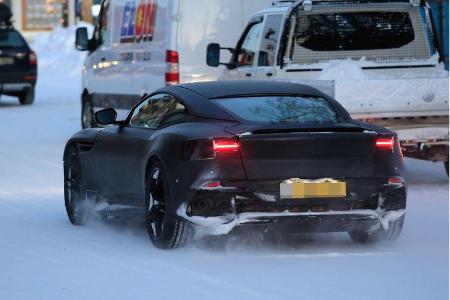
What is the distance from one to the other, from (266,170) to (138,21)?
10.3 metres

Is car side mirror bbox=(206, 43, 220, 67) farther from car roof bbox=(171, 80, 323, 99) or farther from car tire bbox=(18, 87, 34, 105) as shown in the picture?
car tire bbox=(18, 87, 34, 105)

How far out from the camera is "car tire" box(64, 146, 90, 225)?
11047 millimetres

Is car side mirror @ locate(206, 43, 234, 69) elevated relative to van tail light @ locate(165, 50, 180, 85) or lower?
elevated

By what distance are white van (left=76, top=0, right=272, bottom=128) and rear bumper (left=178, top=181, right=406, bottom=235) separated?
8.51 metres

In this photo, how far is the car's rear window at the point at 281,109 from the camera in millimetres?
9492

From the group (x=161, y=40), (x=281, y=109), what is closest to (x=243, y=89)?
(x=281, y=109)

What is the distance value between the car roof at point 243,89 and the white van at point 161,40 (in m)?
7.20

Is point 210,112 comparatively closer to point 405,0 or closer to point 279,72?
point 279,72

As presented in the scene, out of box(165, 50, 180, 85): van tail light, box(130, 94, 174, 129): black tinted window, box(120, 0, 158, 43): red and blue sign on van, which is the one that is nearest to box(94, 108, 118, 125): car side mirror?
box(130, 94, 174, 129): black tinted window

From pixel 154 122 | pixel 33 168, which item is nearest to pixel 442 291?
pixel 154 122

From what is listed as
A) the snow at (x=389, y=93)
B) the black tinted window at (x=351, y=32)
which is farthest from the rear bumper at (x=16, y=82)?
the snow at (x=389, y=93)

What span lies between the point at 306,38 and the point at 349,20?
1.72 feet

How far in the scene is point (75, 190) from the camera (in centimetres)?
1123

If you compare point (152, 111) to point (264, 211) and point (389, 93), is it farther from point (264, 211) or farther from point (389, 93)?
point (389, 93)
